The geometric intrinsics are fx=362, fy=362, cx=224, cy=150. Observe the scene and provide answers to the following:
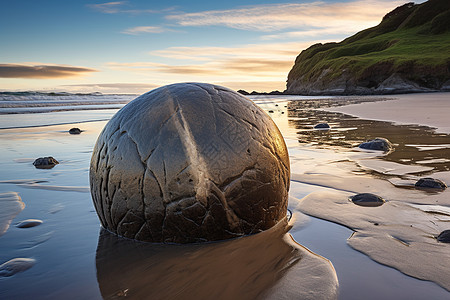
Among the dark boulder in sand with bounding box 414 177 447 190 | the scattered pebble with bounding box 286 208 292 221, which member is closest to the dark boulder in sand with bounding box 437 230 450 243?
the scattered pebble with bounding box 286 208 292 221

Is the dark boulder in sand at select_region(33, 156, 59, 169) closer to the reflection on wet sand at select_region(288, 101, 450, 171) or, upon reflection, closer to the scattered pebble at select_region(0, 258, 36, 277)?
the scattered pebble at select_region(0, 258, 36, 277)

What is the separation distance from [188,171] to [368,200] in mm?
1997

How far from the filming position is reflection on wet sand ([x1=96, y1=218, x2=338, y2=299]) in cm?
206

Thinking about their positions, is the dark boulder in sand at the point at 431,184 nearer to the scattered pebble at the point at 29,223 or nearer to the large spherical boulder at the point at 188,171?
the large spherical boulder at the point at 188,171

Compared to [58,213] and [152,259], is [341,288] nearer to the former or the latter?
[152,259]

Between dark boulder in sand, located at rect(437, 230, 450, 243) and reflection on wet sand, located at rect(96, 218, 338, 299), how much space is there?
0.92 meters

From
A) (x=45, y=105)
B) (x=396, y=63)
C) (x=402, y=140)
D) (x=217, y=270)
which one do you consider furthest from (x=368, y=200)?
(x=396, y=63)

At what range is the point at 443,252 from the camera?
242 cm

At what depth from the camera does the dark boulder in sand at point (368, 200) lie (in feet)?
11.6

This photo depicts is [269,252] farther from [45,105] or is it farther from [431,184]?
[45,105]

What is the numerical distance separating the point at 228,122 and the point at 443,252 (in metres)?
1.73

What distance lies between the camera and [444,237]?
260 cm

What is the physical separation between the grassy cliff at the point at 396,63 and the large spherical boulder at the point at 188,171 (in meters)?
48.0

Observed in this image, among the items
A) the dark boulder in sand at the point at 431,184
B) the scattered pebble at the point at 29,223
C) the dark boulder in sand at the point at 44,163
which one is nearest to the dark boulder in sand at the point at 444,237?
the dark boulder in sand at the point at 431,184
